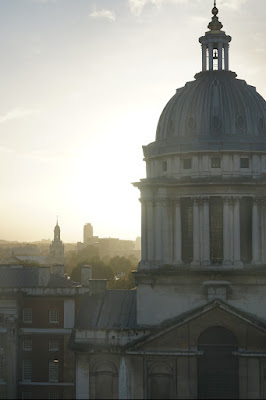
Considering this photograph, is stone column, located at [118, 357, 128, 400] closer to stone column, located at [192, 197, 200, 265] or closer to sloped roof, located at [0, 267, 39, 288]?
stone column, located at [192, 197, 200, 265]

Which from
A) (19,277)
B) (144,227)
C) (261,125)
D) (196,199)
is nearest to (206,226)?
(196,199)

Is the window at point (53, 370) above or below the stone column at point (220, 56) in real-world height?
below

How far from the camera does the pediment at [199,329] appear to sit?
177 feet

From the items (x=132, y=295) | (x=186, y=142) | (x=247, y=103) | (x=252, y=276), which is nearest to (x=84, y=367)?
(x=132, y=295)

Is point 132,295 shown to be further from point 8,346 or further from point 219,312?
point 8,346

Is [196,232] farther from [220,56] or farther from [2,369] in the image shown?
[2,369]

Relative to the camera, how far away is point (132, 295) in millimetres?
61406

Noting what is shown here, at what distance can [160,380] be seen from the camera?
54.8 metres

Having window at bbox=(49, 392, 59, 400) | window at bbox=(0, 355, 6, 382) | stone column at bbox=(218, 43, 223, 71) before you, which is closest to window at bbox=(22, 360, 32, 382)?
window at bbox=(0, 355, 6, 382)

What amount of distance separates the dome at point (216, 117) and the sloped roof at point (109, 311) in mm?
12765

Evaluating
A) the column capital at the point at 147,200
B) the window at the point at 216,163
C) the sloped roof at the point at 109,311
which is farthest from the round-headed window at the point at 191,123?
the sloped roof at the point at 109,311

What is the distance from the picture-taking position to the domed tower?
56969 millimetres

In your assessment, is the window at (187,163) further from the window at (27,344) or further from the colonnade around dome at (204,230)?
the window at (27,344)

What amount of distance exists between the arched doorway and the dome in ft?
46.9
